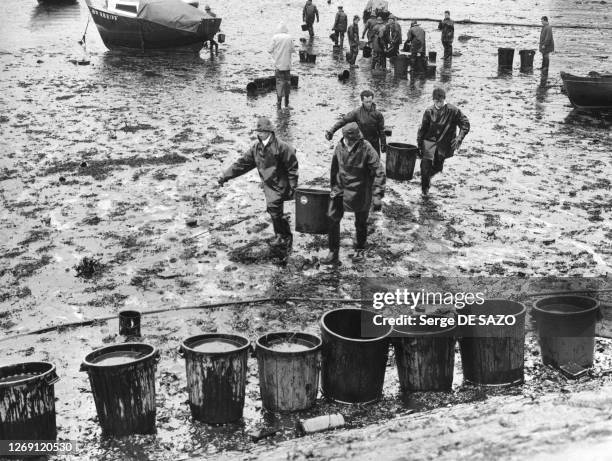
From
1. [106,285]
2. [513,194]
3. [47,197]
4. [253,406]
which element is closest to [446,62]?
[513,194]

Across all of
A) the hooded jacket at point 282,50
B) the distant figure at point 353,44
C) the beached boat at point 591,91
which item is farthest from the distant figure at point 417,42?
the hooded jacket at point 282,50

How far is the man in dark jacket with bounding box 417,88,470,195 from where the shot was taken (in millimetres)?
11867

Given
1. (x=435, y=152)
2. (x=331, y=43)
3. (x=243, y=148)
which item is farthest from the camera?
(x=331, y=43)

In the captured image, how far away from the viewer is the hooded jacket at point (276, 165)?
32.1ft

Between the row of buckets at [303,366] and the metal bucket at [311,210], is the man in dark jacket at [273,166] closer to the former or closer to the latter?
the metal bucket at [311,210]

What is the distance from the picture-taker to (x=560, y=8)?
42844mm

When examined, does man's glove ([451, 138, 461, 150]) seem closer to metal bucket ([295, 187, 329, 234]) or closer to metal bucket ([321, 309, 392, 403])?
metal bucket ([295, 187, 329, 234])

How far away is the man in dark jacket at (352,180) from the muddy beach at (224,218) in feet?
2.15

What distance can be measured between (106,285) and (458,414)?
485 cm

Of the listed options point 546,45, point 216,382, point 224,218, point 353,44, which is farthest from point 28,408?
point 353,44

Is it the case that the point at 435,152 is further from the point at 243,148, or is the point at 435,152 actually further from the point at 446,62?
the point at 446,62

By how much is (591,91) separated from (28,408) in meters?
15.5

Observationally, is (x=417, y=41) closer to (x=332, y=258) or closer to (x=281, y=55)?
(x=281, y=55)

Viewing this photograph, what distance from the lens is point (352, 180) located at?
9.82m
